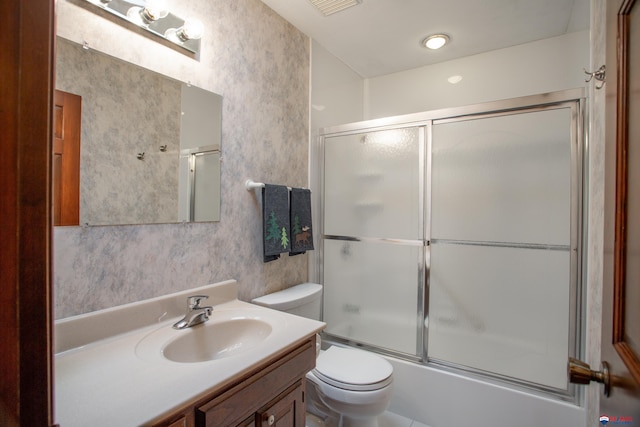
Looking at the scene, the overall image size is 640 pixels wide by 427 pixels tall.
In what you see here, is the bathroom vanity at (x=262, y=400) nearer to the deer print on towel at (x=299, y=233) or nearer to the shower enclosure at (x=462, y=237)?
the deer print on towel at (x=299, y=233)

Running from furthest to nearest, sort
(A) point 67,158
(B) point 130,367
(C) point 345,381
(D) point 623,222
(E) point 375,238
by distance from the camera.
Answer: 1. (E) point 375,238
2. (C) point 345,381
3. (A) point 67,158
4. (B) point 130,367
5. (D) point 623,222

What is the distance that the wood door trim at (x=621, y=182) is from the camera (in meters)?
0.48

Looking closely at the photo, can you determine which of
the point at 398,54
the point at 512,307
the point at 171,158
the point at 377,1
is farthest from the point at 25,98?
the point at 398,54

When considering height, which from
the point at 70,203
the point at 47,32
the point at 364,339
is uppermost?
the point at 47,32

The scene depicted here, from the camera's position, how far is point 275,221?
5.48 feet

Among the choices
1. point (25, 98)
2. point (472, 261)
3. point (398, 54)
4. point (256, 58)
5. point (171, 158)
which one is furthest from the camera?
point (398, 54)

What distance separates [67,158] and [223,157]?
0.62 metres

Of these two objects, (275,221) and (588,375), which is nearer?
(588,375)

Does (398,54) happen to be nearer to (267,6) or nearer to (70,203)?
(267,6)

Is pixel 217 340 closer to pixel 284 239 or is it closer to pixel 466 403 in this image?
pixel 284 239

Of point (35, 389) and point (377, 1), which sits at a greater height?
point (377, 1)

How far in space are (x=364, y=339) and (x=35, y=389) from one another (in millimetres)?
2074

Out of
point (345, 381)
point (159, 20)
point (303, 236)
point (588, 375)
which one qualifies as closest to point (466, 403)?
point (345, 381)

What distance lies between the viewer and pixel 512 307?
171 centimetres
